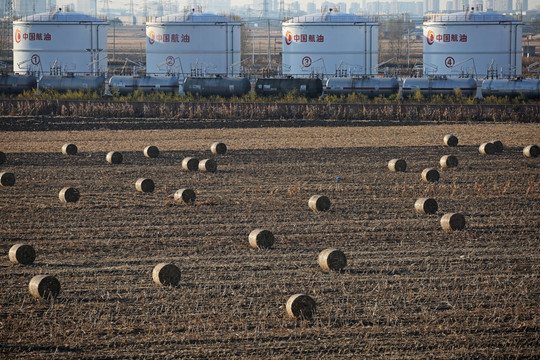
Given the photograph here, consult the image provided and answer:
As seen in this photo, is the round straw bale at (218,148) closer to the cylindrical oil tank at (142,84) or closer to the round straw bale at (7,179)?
the round straw bale at (7,179)

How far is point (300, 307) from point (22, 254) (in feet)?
15.9

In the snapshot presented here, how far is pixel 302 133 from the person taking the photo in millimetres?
32469

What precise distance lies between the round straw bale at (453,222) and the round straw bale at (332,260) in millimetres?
3338

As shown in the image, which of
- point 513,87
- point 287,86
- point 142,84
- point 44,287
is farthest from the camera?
point 142,84

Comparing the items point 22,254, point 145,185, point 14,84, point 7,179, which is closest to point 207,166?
point 145,185

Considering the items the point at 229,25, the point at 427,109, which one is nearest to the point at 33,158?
the point at 427,109

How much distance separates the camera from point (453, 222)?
1588 cm

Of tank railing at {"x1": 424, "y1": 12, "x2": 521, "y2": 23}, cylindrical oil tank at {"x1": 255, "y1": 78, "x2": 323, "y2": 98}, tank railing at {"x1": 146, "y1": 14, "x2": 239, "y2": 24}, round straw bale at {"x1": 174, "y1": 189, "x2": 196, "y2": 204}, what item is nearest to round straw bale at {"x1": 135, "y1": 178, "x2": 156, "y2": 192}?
round straw bale at {"x1": 174, "y1": 189, "x2": 196, "y2": 204}

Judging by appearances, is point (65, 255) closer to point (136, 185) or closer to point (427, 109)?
point (136, 185)

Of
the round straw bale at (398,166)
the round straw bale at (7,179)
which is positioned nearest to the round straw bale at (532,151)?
the round straw bale at (398,166)

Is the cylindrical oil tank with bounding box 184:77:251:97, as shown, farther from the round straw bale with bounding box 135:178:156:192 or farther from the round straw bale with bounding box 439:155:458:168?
the round straw bale with bounding box 135:178:156:192

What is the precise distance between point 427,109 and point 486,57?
56.7 feet

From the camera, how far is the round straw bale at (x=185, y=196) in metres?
18.6

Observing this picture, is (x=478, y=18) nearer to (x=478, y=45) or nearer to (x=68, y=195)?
(x=478, y=45)
